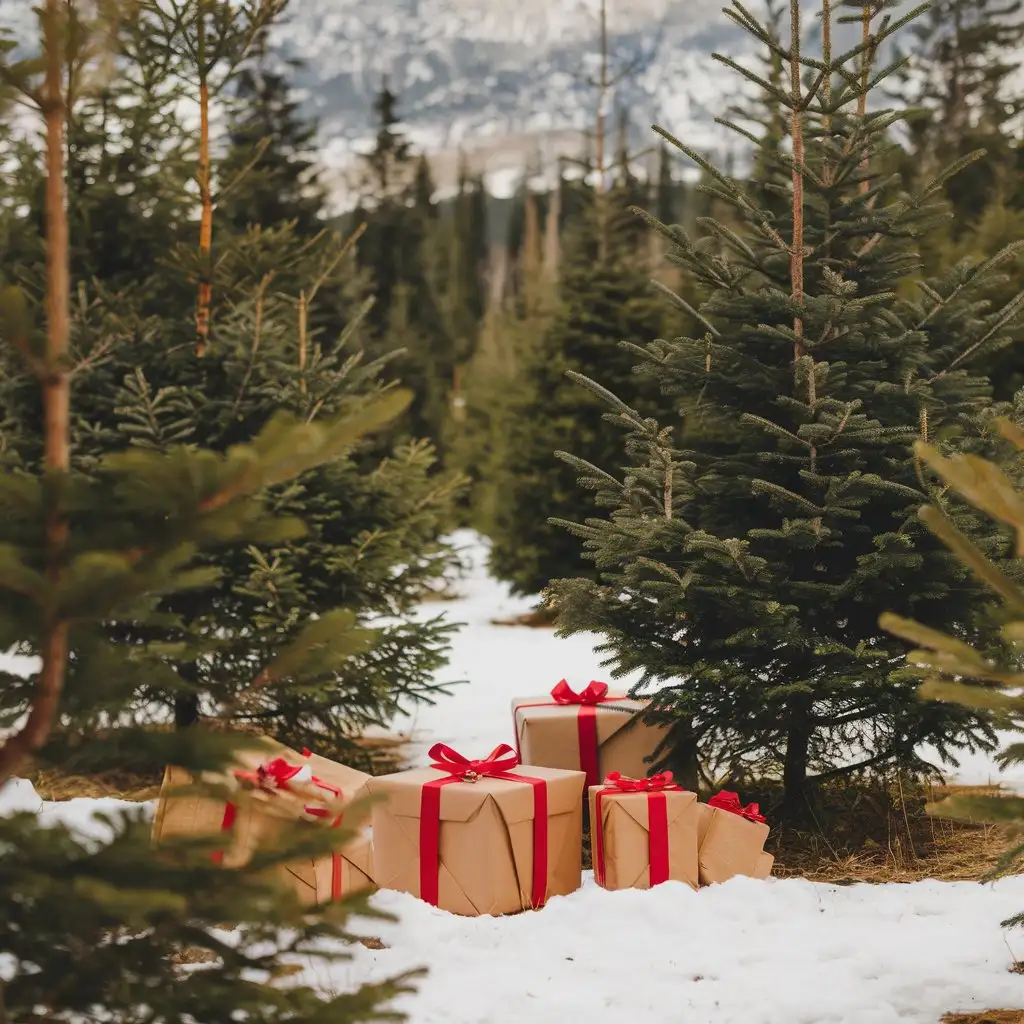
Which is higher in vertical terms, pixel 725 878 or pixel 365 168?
pixel 365 168

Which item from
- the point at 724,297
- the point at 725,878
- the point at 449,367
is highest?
the point at 449,367

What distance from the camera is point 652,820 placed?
4363mm

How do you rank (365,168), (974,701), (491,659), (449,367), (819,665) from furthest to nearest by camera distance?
1. (365,168)
2. (449,367)
3. (491,659)
4. (819,665)
5. (974,701)

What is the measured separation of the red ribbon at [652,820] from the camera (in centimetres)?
436

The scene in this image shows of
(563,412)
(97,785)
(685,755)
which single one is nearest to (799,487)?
(685,755)

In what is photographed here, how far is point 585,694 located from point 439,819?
1.37 meters

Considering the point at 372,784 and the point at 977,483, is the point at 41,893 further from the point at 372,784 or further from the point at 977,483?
the point at 372,784

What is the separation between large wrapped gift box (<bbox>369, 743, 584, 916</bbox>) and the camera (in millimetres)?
4211

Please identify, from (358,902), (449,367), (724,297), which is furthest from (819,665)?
(449,367)

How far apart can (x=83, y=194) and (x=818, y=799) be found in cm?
534

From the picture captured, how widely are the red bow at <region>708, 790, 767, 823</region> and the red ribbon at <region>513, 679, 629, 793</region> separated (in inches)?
27.3

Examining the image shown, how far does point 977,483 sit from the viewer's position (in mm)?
2098

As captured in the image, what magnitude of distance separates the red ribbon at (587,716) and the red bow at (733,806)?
27.3 inches

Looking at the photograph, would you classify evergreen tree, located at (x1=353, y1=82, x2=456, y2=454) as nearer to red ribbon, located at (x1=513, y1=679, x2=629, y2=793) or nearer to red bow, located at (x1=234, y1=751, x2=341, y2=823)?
red ribbon, located at (x1=513, y1=679, x2=629, y2=793)
